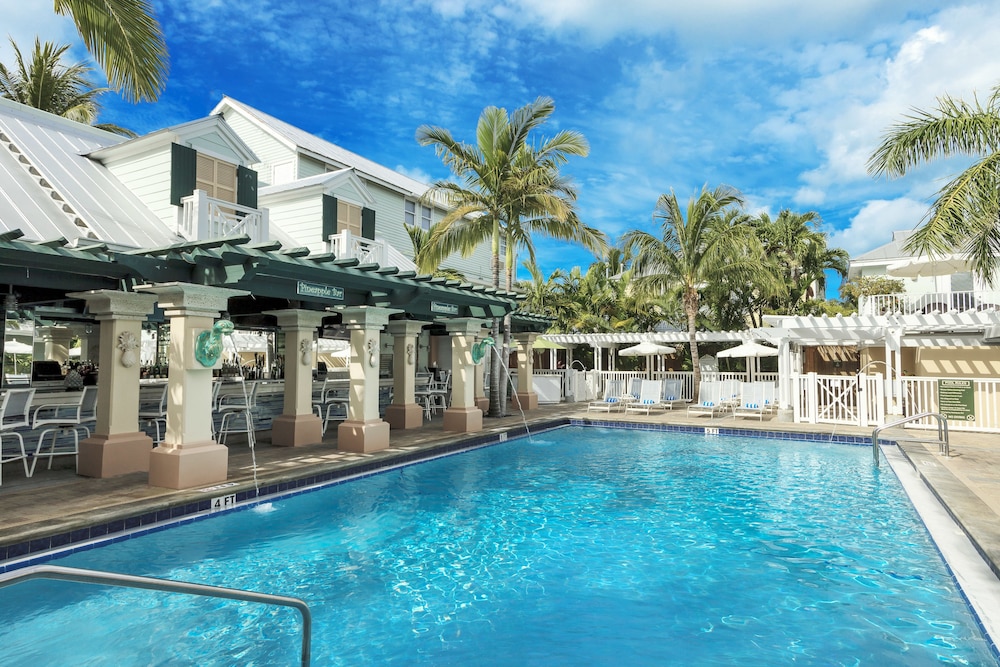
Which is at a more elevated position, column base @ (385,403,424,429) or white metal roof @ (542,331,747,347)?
white metal roof @ (542,331,747,347)

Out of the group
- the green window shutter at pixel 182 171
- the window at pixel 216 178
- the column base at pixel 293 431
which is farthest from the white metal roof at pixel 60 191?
the column base at pixel 293 431

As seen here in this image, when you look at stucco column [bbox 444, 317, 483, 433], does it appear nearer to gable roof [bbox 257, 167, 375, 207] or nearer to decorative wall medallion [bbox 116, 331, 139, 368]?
gable roof [bbox 257, 167, 375, 207]

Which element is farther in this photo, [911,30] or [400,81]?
[400,81]

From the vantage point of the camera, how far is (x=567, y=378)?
2241 centimetres

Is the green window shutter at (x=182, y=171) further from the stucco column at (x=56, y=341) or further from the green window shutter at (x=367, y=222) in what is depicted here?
the green window shutter at (x=367, y=222)

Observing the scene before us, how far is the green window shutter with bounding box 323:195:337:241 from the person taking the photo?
13008mm

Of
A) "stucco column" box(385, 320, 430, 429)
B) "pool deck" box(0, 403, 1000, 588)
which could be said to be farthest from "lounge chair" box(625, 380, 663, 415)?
"stucco column" box(385, 320, 430, 429)

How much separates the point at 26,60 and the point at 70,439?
14.2 metres

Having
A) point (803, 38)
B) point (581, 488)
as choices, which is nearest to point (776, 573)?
point (581, 488)

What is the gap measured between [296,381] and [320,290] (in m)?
2.78

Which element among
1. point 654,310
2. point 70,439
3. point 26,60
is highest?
point 26,60

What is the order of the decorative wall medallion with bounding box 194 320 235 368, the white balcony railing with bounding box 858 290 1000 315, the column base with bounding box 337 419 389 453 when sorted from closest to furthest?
the decorative wall medallion with bounding box 194 320 235 368 → the column base with bounding box 337 419 389 453 → the white balcony railing with bounding box 858 290 1000 315

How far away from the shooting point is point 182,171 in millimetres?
10547

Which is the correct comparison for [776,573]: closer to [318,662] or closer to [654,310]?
[318,662]
